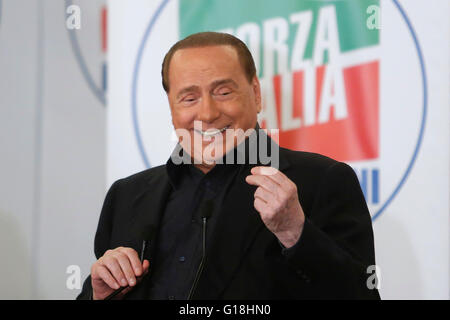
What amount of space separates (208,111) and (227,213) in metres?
0.36

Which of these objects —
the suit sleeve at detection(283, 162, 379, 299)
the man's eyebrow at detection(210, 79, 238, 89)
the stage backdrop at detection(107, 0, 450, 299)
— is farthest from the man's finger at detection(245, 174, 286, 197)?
the stage backdrop at detection(107, 0, 450, 299)

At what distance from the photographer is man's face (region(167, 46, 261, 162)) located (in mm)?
1881

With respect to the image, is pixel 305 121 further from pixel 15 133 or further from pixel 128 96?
pixel 15 133

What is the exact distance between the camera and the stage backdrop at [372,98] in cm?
220

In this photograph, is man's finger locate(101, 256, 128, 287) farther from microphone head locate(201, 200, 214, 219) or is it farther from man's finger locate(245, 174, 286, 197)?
man's finger locate(245, 174, 286, 197)

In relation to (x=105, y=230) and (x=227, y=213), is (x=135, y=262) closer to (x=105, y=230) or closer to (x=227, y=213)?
(x=227, y=213)

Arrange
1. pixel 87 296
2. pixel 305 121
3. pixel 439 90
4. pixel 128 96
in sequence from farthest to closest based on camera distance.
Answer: pixel 128 96
pixel 305 121
pixel 439 90
pixel 87 296

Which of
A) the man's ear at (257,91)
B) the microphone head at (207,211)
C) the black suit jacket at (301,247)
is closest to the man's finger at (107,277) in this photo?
the black suit jacket at (301,247)

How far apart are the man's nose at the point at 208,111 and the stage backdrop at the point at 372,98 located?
1.97ft

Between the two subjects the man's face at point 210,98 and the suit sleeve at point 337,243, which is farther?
the man's face at point 210,98

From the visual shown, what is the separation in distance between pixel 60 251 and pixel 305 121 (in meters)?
1.62

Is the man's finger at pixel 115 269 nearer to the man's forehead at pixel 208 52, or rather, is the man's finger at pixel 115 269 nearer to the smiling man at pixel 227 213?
the smiling man at pixel 227 213
